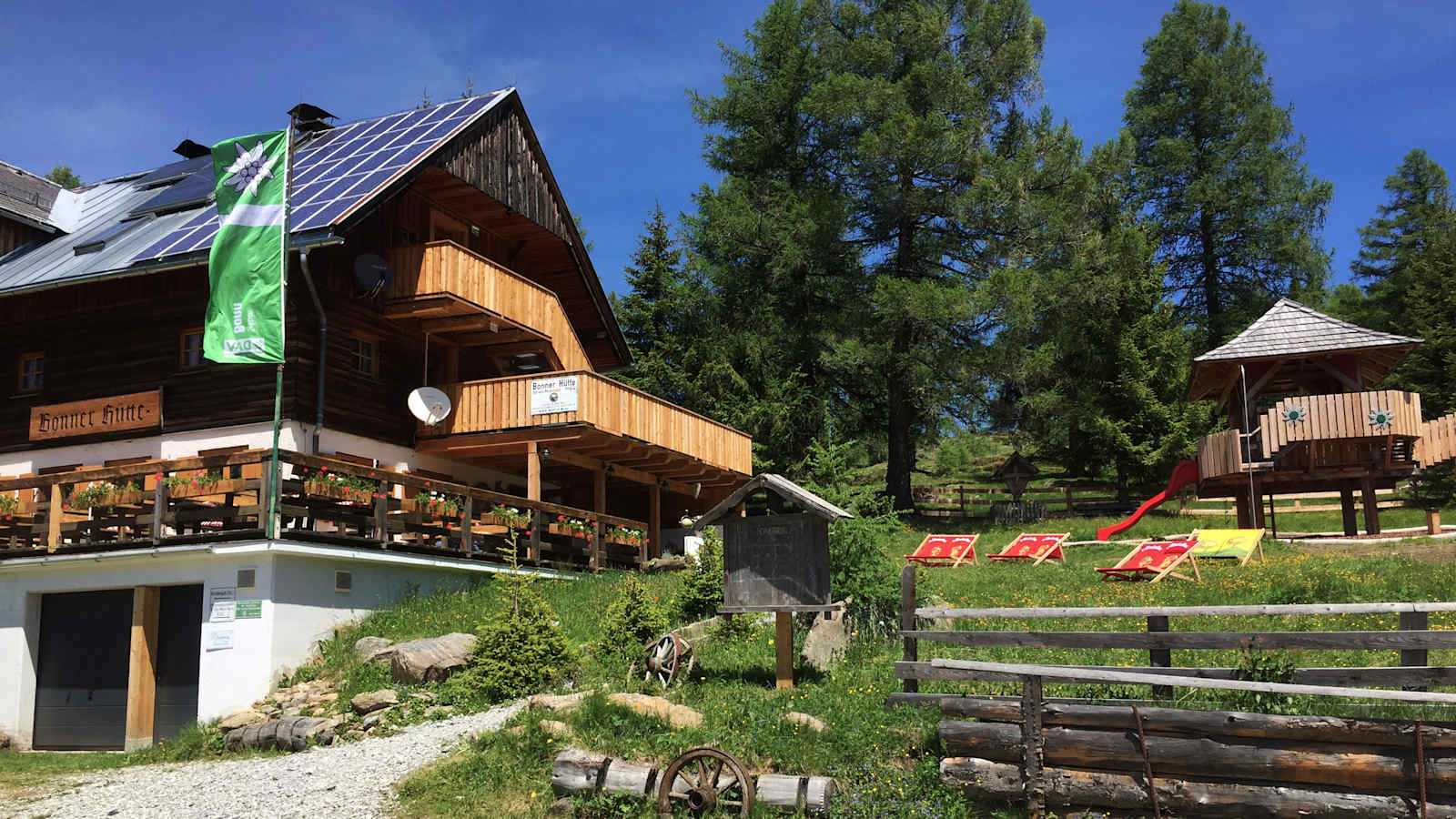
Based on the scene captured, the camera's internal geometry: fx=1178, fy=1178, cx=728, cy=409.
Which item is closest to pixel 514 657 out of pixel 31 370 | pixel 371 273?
pixel 371 273

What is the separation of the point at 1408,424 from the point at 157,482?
24971 millimetres

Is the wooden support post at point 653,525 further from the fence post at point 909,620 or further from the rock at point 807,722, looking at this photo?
the rock at point 807,722

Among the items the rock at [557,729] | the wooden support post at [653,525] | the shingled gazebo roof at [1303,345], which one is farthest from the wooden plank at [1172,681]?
the shingled gazebo roof at [1303,345]

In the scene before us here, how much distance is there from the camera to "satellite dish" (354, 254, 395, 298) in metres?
22.2

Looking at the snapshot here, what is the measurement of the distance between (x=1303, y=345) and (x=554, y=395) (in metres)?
17.5

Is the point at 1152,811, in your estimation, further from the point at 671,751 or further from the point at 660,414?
the point at 660,414

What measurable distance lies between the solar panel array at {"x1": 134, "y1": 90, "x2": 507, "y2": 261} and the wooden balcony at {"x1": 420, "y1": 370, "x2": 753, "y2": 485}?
4.64 metres

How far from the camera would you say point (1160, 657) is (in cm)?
1062

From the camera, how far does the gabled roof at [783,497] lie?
41.1ft

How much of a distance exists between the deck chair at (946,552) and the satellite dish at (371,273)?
468 inches

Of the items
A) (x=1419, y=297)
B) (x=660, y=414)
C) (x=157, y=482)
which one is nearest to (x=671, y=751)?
(x=157, y=482)

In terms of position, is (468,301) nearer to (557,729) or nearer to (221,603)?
(221,603)

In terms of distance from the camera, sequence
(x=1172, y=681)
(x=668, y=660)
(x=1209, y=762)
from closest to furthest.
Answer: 1. (x=1172, y=681)
2. (x=1209, y=762)
3. (x=668, y=660)

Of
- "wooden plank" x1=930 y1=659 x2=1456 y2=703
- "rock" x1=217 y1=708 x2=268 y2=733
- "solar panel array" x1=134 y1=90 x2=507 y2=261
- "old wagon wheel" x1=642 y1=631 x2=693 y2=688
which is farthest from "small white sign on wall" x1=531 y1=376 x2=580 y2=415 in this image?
"wooden plank" x1=930 y1=659 x2=1456 y2=703
